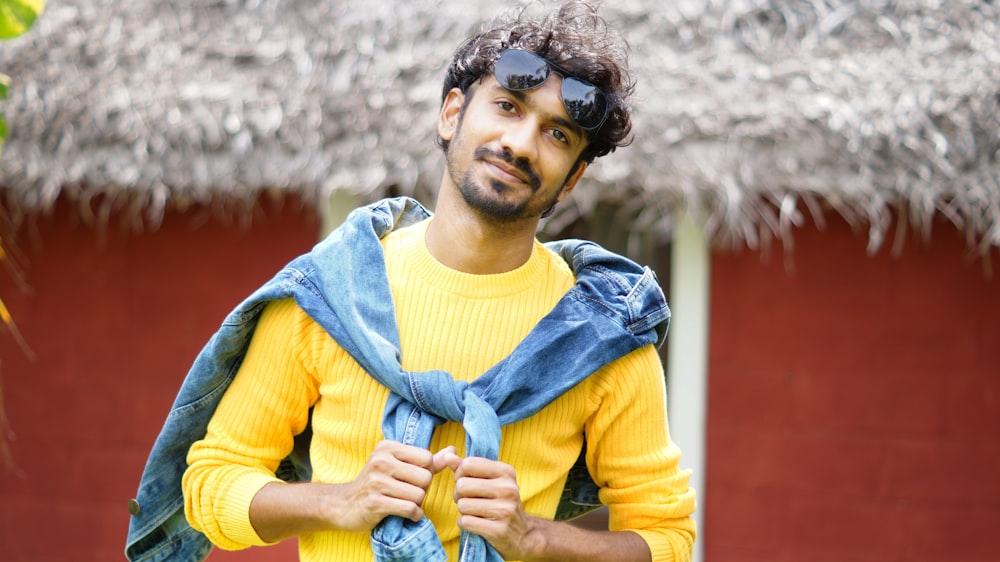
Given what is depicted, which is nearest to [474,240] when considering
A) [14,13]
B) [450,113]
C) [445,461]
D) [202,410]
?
[450,113]

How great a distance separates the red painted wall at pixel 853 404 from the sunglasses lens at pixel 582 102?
7.52ft

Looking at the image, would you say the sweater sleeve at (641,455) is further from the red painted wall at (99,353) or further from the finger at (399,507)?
the red painted wall at (99,353)

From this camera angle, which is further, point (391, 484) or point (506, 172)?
point (506, 172)

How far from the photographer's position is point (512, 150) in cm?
149

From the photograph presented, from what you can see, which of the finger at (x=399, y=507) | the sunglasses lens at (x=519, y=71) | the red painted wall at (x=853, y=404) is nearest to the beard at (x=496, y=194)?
the sunglasses lens at (x=519, y=71)

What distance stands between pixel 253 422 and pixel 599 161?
189cm

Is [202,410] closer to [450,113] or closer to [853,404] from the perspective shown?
[450,113]

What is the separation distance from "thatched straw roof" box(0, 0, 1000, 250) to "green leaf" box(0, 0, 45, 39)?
1720 mm

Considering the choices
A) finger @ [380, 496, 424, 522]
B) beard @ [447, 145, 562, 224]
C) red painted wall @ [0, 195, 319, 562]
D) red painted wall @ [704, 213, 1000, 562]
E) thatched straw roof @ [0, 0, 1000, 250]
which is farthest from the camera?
red painted wall @ [0, 195, 319, 562]

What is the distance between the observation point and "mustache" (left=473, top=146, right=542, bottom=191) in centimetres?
149

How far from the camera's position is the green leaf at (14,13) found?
166 cm

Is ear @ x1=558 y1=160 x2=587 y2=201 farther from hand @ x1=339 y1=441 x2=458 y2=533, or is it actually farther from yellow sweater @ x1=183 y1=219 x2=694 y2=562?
hand @ x1=339 y1=441 x2=458 y2=533

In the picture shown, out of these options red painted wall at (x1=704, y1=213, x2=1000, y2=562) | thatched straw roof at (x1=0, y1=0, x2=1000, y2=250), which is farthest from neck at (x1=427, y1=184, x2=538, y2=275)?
red painted wall at (x1=704, y1=213, x2=1000, y2=562)

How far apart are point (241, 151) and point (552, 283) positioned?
211 cm
